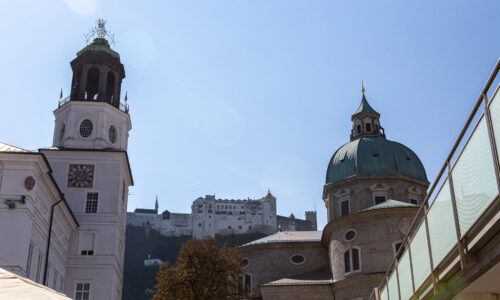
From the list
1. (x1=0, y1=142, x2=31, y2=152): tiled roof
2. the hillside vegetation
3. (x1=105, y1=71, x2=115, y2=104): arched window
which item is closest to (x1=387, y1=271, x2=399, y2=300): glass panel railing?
(x1=0, y1=142, x2=31, y2=152): tiled roof

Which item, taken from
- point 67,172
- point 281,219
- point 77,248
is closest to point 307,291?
point 77,248

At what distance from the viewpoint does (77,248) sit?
34750 mm

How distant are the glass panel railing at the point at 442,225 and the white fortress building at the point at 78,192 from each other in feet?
67.6

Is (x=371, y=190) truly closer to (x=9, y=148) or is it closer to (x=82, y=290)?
(x=82, y=290)

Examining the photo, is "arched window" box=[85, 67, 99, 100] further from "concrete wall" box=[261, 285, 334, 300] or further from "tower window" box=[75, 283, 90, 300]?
"concrete wall" box=[261, 285, 334, 300]

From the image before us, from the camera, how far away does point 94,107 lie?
38781 millimetres

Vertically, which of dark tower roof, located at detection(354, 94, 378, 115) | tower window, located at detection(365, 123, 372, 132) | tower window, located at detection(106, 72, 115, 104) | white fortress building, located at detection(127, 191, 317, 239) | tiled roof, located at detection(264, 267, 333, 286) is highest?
white fortress building, located at detection(127, 191, 317, 239)

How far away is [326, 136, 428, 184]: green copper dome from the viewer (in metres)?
42.5

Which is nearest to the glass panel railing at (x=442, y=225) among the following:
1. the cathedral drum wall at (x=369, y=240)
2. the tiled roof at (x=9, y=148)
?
the tiled roof at (x=9, y=148)

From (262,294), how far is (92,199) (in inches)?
469

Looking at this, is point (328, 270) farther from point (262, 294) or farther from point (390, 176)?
point (390, 176)

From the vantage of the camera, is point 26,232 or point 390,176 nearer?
point 26,232

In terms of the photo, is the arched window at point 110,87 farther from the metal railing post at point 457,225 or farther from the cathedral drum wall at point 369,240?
the metal railing post at point 457,225

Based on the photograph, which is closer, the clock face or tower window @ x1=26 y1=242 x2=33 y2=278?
tower window @ x1=26 y1=242 x2=33 y2=278
